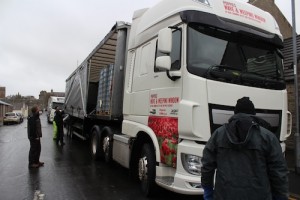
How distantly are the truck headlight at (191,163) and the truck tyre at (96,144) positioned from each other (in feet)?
17.1

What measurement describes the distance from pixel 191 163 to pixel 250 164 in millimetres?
2293

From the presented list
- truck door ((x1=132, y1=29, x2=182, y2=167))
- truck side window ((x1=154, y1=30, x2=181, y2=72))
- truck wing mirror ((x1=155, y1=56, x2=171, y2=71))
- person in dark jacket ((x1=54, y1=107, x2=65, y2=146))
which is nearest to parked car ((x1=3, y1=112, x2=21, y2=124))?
person in dark jacket ((x1=54, y1=107, x2=65, y2=146))

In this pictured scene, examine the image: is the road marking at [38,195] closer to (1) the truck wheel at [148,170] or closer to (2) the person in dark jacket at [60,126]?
(1) the truck wheel at [148,170]

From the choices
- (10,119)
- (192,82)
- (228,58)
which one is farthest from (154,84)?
(10,119)

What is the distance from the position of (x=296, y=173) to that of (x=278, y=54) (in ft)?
13.8

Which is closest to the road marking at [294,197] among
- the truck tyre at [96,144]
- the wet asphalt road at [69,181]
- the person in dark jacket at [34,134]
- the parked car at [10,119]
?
the wet asphalt road at [69,181]

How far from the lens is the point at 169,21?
6.16m

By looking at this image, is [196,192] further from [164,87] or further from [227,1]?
[227,1]

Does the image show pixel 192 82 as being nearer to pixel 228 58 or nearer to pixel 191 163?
pixel 228 58

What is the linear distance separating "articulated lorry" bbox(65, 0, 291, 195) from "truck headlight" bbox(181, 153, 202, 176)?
0.05 feet

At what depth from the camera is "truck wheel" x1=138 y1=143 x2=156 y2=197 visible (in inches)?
245

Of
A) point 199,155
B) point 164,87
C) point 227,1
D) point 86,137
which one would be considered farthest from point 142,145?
point 86,137

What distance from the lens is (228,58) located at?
5.69 m

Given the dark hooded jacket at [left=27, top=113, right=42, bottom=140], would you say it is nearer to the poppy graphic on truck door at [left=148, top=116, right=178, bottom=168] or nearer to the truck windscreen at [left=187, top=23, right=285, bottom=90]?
the poppy graphic on truck door at [left=148, top=116, right=178, bottom=168]
